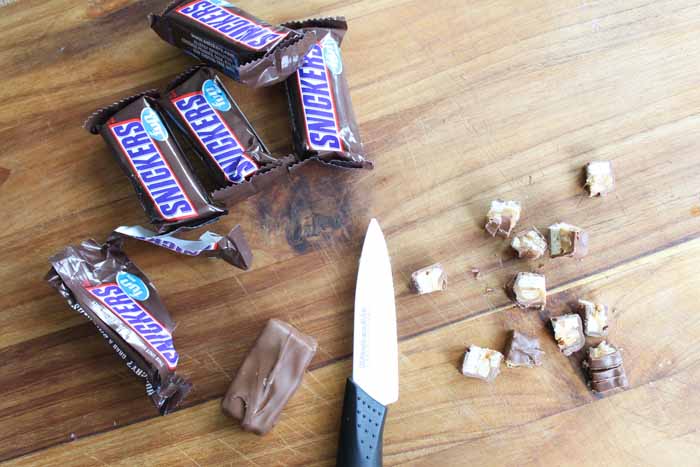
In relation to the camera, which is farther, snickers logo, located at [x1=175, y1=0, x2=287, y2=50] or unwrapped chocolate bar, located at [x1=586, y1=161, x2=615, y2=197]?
unwrapped chocolate bar, located at [x1=586, y1=161, x2=615, y2=197]

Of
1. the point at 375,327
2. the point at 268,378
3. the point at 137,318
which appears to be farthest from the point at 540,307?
the point at 137,318

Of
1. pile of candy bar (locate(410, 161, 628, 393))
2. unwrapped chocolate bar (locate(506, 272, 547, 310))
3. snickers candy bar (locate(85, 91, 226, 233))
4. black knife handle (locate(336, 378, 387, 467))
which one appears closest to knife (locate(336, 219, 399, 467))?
black knife handle (locate(336, 378, 387, 467))

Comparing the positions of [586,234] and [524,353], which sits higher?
[586,234]

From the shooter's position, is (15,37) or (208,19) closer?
(208,19)

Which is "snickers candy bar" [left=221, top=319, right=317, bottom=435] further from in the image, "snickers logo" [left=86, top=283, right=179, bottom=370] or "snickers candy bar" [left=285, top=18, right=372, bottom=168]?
"snickers candy bar" [left=285, top=18, right=372, bottom=168]

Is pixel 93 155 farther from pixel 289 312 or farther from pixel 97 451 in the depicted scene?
pixel 97 451

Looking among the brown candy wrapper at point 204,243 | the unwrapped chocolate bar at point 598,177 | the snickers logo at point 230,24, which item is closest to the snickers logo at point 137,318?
the brown candy wrapper at point 204,243

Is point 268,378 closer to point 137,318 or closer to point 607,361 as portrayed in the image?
point 137,318

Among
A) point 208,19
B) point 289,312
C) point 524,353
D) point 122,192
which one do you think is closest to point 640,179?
point 524,353
